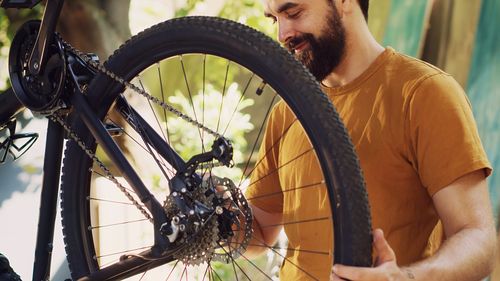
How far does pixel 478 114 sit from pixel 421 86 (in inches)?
45.8

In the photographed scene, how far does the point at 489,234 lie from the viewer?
1192mm

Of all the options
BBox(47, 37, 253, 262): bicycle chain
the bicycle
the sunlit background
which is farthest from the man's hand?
the sunlit background

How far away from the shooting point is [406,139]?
1.28 meters

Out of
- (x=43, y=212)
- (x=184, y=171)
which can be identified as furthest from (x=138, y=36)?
(x=43, y=212)

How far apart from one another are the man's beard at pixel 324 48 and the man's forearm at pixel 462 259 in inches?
13.1

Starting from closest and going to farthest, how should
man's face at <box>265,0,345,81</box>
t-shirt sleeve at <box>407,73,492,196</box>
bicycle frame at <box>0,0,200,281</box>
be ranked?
bicycle frame at <box>0,0,200,281</box>
t-shirt sleeve at <box>407,73,492,196</box>
man's face at <box>265,0,345,81</box>

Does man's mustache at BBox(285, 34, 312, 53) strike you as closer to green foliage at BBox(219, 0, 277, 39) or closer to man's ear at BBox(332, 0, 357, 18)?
man's ear at BBox(332, 0, 357, 18)

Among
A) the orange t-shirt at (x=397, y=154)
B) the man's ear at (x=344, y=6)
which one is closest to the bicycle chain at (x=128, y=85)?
the orange t-shirt at (x=397, y=154)

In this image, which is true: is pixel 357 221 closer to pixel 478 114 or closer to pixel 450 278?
pixel 450 278

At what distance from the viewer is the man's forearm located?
1104 mm

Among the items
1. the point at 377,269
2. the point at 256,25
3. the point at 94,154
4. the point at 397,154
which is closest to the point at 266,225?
the point at 397,154

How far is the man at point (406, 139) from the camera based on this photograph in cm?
119

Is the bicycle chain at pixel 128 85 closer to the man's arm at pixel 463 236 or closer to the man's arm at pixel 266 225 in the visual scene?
the man's arm at pixel 463 236

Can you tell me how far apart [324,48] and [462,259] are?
0.39 meters
